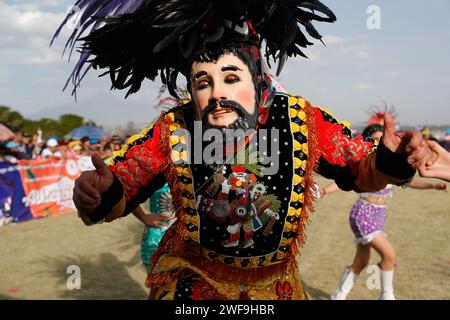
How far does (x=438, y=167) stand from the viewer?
191 cm

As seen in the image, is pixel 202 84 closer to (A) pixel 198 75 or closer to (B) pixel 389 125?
(A) pixel 198 75

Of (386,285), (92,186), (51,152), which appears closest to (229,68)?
(92,186)

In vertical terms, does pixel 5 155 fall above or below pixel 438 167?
below

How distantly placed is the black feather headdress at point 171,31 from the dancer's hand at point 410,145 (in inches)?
26.1

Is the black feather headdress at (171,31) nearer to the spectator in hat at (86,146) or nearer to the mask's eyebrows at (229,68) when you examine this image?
the mask's eyebrows at (229,68)

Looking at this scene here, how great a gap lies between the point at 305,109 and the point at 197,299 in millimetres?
1111

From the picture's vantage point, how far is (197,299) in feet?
7.29

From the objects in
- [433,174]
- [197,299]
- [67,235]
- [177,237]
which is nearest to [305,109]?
[433,174]

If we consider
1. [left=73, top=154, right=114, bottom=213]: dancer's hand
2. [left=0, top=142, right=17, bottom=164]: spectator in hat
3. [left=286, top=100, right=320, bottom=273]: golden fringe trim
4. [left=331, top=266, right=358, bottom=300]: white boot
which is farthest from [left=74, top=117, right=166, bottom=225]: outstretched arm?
[left=0, top=142, right=17, bottom=164]: spectator in hat

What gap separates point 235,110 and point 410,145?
0.78 m

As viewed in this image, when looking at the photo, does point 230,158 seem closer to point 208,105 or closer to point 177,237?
point 208,105

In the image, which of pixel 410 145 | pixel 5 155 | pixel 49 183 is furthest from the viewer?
pixel 49 183

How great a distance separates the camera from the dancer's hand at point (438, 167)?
190 cm

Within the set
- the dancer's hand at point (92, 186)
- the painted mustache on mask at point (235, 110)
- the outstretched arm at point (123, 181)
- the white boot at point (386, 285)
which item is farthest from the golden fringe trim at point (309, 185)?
the white boot at point (386, 285)
